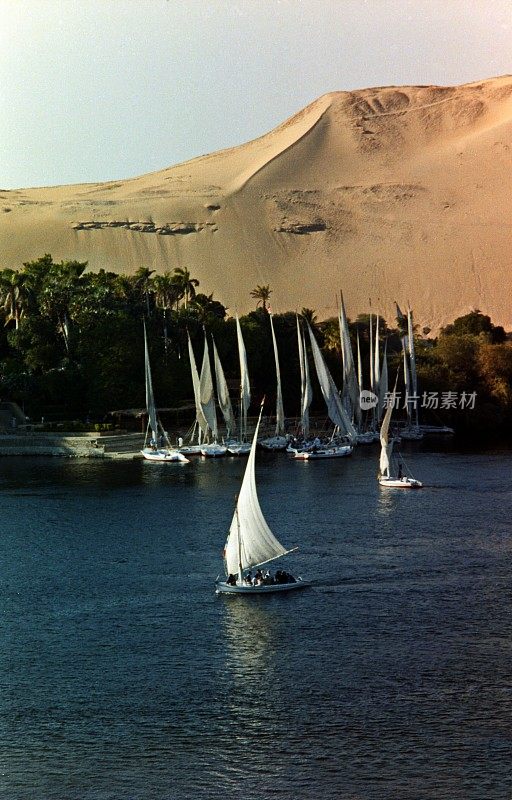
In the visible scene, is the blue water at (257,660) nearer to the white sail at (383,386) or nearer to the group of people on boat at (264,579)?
the group of people on boat at (264,579)

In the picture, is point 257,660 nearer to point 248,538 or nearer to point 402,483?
point 248,538

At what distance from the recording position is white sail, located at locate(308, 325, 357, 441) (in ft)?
300

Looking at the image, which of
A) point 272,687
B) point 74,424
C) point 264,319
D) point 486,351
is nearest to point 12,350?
point 74,424

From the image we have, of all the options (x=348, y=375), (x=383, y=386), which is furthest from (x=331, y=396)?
(x=383, y=386)

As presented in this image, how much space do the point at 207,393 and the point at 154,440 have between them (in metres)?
5.24

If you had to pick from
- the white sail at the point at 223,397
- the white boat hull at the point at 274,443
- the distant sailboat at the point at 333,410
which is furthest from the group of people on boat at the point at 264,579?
the white boat hull at the point at 274,443

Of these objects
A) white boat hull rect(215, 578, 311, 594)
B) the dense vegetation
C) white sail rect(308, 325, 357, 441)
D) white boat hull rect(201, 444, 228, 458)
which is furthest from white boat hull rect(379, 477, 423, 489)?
the dense vegetation

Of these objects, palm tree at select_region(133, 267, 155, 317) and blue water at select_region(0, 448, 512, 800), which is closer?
blue water at select_region(0, 448, 512, 800)

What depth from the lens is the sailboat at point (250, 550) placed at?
42.3 m

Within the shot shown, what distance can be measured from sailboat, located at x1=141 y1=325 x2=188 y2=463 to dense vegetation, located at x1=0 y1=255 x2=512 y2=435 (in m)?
6.43

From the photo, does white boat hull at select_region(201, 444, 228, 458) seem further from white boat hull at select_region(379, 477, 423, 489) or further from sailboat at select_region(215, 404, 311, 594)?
sailboat at select_region(215, 404, 311, 594)

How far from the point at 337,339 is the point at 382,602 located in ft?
250

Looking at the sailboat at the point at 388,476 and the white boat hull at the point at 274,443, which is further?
the white boat hull at the point at 274,443

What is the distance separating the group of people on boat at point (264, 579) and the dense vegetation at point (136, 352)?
176 ft
